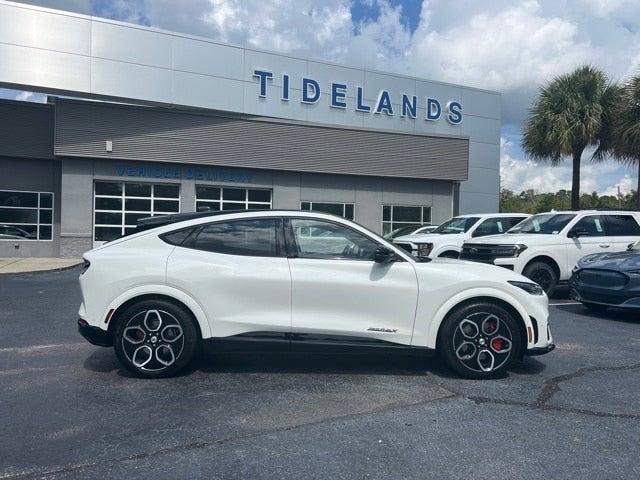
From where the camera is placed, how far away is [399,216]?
25.7 meters

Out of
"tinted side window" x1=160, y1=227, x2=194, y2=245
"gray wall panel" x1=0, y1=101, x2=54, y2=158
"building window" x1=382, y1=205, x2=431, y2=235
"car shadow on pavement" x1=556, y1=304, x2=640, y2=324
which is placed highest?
"gray wall panel" x1=0, y1=101, x2=54, y2=158

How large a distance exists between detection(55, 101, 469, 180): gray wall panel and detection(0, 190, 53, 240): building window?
272 cm

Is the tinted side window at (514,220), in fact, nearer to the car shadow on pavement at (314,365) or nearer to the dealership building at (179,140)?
the car shadow on pavement at (314,365)

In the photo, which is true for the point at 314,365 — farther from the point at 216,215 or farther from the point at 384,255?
the point at 216,215

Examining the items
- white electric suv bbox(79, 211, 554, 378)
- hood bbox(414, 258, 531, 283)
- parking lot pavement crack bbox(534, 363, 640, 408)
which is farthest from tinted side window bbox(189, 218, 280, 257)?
parking lot pavement crack bbox(534, 363, 640, 408)

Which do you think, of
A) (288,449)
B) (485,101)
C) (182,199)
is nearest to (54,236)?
(182,199)

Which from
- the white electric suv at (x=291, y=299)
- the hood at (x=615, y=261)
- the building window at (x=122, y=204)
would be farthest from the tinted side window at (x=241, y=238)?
the building window at (x=122, y=204)

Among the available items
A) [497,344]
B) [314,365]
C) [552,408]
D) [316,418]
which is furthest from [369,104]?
[316,418]

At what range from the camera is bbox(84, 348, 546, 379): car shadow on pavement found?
5.57 meters

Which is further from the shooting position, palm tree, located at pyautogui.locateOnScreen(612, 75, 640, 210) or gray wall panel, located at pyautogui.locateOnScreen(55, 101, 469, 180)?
gray wall panel, located at pyautogui.locateOnScreen(55, 101, 469, 180)

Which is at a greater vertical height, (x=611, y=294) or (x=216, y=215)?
(x=216, y=215)

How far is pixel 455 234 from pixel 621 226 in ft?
11.4

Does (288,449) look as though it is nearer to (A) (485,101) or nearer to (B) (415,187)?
(B) (415,187)

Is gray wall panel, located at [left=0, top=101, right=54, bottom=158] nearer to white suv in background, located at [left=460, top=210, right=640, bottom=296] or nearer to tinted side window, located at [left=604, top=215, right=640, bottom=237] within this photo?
white suv in background, located at [left=460, top=210, right=640, bottom=296]
